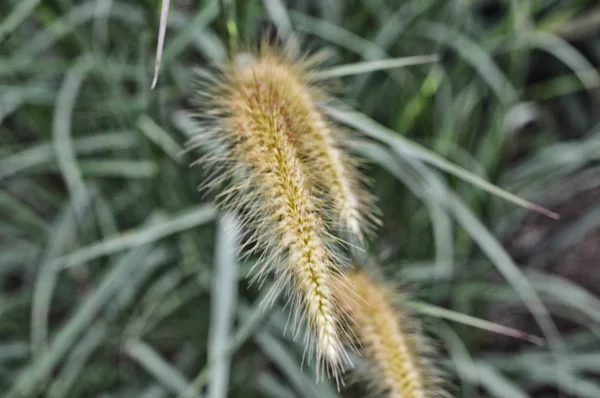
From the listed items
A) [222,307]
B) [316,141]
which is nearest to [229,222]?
[222,307]

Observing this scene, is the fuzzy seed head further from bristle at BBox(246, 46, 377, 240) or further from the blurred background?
the blurred background

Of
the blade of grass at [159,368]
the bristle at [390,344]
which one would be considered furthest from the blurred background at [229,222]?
the bristle at [390,344]

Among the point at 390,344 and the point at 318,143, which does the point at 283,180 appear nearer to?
the point at 318,143

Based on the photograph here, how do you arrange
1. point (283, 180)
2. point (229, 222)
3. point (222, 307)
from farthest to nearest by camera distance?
point (229, 222)
point (222, 307)
point (283, 180)

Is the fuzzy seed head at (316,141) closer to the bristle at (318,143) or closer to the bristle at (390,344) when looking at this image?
the bristle at (318,143)

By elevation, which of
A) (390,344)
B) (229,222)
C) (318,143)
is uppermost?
(229,222)

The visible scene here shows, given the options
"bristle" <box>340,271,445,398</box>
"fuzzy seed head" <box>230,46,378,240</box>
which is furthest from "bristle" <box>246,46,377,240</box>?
"bristle" <box>340,271,445,398</box>

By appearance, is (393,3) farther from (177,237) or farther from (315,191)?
(315,191)
